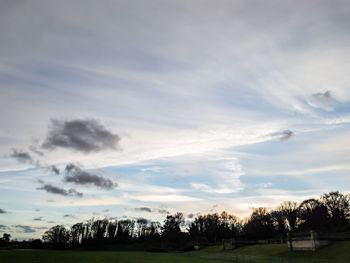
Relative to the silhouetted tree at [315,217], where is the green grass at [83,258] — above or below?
below

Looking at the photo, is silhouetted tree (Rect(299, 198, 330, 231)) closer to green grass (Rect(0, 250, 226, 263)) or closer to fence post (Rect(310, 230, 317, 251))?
fence post (Rect(310, 230, 317, 251))

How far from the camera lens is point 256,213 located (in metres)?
174

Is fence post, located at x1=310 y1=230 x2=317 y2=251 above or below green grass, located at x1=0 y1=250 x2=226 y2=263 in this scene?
above

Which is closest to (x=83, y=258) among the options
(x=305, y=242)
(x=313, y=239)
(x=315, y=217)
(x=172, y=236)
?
(x=305, y=242)

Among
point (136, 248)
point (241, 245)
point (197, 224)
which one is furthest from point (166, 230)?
point (241, 245)

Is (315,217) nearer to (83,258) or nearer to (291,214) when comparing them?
(291,214)

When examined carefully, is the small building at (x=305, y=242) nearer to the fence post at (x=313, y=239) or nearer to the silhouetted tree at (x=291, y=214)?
the fence post at (x=313, y=239)

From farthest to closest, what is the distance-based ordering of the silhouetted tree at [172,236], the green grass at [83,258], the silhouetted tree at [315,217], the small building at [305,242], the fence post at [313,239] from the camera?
the silhouetted tree at [172,236], the silhouetted tree at [315,217], the small building at [305,242], the fence post at [313,239], the green grass at [83,258]

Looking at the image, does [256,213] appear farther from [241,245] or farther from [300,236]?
[300,236]

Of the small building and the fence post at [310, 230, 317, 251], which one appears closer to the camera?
the fence post at [310, 230, 317, 251]

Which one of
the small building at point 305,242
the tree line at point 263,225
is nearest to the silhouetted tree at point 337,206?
the tree line at point 263,225

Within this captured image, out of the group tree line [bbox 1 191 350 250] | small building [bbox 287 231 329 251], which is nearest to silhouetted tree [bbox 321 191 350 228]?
tree line [bbox 1 191 350 250]

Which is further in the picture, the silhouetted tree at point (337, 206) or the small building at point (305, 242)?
the silhouetted tree at point (337, 206)

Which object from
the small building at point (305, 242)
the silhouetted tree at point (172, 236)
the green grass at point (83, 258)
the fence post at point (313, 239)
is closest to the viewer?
the green grass at point (83, 258)
